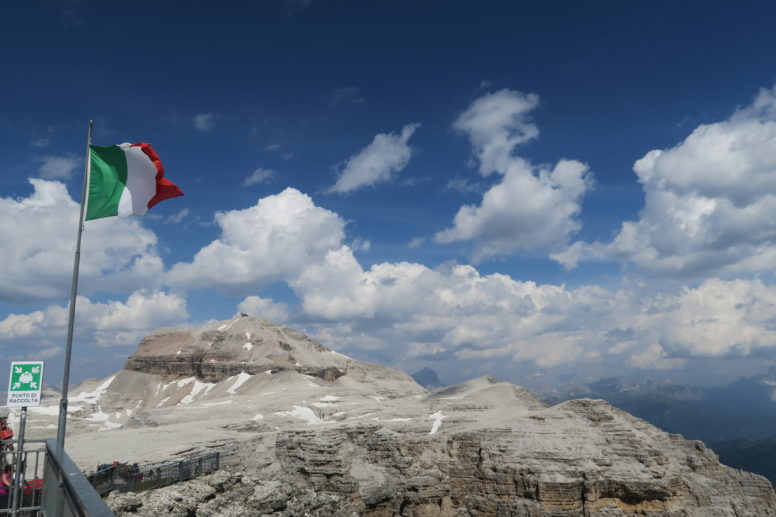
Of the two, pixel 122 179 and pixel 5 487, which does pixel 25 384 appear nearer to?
pixel 5 487

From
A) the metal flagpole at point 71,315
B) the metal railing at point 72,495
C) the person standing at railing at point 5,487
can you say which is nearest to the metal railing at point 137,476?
the person standing at railing at point 5,487

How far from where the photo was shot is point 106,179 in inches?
775

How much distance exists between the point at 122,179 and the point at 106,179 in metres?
0.56

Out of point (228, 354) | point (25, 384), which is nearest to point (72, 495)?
point (25, 384)

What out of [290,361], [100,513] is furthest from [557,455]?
[290,361]

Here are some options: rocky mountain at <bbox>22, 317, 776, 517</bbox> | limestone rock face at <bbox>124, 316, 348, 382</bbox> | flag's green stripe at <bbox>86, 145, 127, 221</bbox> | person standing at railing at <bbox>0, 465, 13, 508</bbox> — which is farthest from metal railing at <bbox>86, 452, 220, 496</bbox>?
limestone rock face at <bbox>124, 316, 348, 382</bbox>

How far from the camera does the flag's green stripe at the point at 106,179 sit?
63.7 ft

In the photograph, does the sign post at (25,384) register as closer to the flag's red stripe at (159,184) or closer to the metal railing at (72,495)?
the metal railing at (72,495)

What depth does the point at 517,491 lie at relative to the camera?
59406 millimetres

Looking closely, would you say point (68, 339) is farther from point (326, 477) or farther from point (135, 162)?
point (326, 477)

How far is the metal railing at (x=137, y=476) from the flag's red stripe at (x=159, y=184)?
560 inches

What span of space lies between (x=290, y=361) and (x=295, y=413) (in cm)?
6890

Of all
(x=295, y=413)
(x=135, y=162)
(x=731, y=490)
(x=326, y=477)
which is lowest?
(x=731, y=490)

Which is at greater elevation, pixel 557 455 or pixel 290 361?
pixel 290 361
